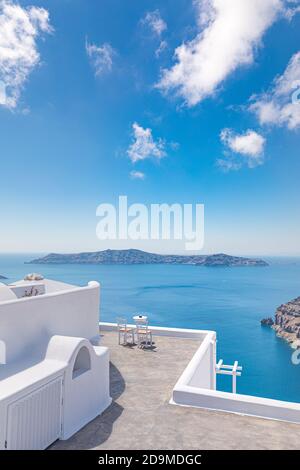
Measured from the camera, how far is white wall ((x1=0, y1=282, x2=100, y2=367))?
587cm

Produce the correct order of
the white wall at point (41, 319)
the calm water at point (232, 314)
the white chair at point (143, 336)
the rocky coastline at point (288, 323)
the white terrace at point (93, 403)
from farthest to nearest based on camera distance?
the rocky coastline at point (288, 323), the calm water at point (232, 314), the white chair at point (143, 336), the white wall at point (41, 319), the white terrace at point (93, 403)

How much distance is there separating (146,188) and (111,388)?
5647cm

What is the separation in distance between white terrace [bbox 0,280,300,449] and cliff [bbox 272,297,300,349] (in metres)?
67.0

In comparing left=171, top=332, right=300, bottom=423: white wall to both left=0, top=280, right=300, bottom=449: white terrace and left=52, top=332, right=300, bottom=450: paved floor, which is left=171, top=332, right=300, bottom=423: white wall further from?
left=52, top=332, right=300, bottom=450: paved floor

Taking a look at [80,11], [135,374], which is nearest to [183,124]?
[80,11]

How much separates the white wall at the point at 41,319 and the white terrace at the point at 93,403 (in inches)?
0.8

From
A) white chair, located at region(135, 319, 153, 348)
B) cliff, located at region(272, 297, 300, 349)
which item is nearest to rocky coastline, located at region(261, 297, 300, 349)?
cliff, located at region(272, 297, 300, 349)

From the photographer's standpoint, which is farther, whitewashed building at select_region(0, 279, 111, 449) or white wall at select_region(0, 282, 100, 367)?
white wall at select_region(0, 282, 100, 367)

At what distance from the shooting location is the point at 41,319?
6930mm

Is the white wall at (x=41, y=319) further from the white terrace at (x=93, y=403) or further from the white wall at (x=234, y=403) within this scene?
the white wall at (x=234, y=403)

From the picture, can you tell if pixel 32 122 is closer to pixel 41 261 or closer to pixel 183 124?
pixel 183 124

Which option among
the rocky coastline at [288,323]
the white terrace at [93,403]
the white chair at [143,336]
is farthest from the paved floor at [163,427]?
the rocky coastline at [288,323]

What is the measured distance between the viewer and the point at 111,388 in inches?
291

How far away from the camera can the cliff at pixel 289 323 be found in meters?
68.1
